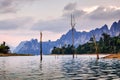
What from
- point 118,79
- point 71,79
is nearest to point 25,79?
point 71,79

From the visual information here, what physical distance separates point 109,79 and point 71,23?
12350 centimetres

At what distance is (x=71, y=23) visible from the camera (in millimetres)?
159625

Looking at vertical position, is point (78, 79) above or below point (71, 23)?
below

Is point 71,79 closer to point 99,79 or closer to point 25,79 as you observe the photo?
point 99,79

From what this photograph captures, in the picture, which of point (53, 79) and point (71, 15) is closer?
point (53, 79)

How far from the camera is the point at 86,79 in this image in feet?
121

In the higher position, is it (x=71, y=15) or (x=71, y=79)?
(x=71, y=15)

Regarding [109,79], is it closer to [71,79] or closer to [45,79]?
[71,79]

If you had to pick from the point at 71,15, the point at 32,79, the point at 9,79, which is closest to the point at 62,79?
the point at 32,79

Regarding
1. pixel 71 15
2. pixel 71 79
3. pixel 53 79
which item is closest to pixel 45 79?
pixel 53 79

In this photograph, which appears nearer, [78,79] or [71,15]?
[78,79]

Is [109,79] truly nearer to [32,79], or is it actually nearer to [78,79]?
[78,79]

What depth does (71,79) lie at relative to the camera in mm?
37219

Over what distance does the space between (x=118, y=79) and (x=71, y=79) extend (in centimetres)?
596
